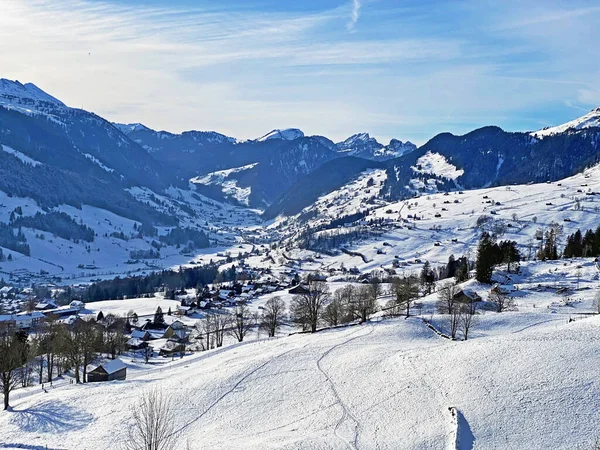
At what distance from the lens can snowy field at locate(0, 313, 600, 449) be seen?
3531cm

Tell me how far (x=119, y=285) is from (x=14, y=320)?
7551 cm

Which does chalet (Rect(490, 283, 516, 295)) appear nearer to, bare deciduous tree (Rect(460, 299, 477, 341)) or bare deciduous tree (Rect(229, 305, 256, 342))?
bare deciduous tree (Rect(460, 299, 477, 341))

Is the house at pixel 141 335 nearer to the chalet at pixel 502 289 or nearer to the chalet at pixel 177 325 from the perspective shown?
the chalet at pixel 177 325

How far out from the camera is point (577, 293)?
288ft

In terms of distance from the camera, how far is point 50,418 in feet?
155

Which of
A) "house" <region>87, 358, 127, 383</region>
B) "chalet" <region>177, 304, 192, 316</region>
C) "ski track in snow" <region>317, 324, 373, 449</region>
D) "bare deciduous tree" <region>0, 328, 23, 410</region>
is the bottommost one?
"chalet" <region>177, 304, 192, 316</region>

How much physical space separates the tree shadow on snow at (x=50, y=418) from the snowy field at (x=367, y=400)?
0.17 m

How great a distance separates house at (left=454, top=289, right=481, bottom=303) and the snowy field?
3042 centimetres

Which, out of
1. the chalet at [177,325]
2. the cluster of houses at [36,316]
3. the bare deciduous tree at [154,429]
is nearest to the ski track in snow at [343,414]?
the bare deciduous tree at [154,429]

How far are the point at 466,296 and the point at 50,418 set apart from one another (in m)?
65.3

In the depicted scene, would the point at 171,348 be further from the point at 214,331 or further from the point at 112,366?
the point at 112,366

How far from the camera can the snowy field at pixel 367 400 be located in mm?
35312

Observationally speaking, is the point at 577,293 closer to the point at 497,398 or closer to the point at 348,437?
the point at 497,398

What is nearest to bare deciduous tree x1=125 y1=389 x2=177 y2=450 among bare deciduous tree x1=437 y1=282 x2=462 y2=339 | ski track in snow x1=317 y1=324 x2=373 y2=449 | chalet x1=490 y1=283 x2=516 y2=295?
ski track in snow x1=317 y1=324 x2=373 y2=449
